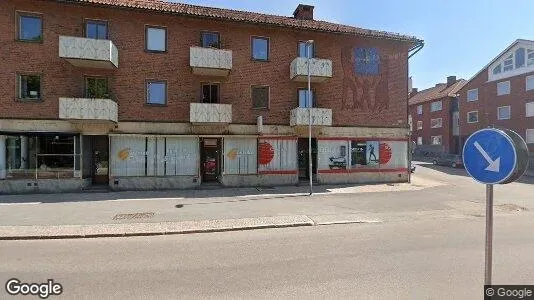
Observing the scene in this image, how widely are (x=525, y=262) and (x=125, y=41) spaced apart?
1924 centimetres

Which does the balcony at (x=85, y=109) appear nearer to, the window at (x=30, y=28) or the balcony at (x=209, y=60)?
the window at (x=30, y=28)

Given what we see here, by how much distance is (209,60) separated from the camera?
17422 millimetres

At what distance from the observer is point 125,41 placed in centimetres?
1738

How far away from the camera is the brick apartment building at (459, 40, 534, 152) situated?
107ft

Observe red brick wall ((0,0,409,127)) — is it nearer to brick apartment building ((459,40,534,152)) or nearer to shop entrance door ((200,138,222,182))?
shop entrance door ((200,138,222,182))

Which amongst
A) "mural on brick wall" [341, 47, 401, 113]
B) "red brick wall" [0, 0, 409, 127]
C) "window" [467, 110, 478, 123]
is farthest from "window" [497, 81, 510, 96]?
"mural on brick wall" [341, 47, 401, 113]

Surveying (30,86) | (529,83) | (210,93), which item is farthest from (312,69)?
(529,83)

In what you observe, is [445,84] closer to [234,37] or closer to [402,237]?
[234,37]

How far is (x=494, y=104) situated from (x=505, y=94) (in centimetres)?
169

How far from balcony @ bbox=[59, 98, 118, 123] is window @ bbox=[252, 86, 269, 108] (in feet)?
26.8

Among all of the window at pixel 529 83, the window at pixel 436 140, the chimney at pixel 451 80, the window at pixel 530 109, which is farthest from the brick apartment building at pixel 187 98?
the chimney at pixel 451 80

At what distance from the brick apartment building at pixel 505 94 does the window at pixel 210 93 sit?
2898cm

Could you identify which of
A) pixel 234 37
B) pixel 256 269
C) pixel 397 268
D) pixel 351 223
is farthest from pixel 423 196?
pixel 234 37

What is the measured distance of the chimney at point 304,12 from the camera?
75.3 ft
